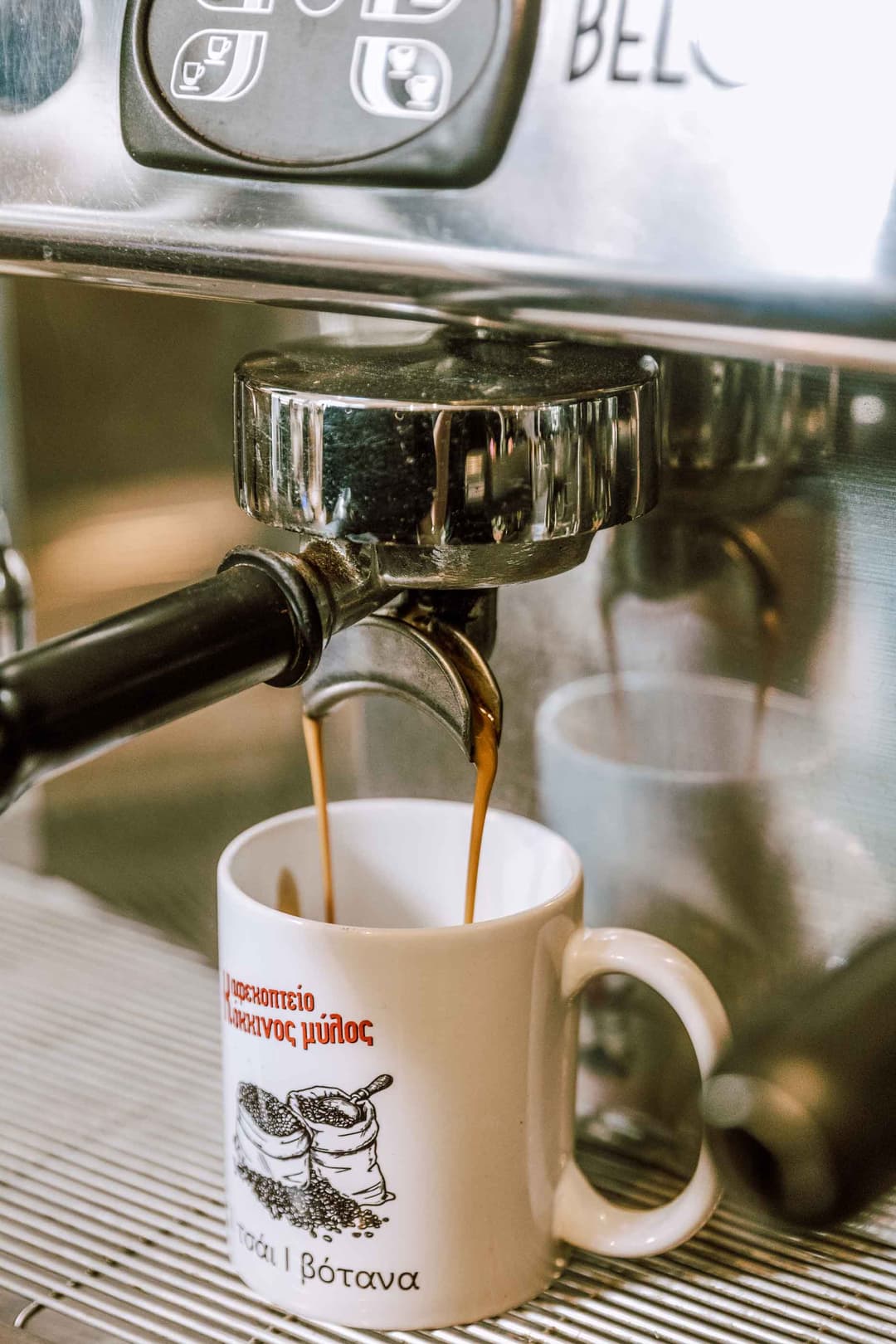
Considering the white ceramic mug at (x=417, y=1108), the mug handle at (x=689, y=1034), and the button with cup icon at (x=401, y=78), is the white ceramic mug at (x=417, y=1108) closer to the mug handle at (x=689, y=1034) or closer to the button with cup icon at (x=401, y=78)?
the mug handle at (x=689, y=1034)

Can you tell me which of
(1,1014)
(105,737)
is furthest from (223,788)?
(105,737)

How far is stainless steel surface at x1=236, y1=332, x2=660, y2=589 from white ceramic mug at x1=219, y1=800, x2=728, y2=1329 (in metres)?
0.10

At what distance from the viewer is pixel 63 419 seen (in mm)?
542

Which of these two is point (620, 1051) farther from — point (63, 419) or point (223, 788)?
point (63, 419)

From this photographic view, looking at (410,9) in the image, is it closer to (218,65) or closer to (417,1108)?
(218,65)

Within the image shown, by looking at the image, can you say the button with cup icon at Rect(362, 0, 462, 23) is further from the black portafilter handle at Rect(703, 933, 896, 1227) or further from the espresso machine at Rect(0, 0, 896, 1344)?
the black portafilter handle at Rect(703, 933, 896, 1227)

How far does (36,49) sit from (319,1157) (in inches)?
10.0

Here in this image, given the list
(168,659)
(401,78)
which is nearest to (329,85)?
(401,78)

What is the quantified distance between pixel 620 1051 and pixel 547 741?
98mm

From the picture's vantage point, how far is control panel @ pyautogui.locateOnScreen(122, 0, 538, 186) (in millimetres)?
267

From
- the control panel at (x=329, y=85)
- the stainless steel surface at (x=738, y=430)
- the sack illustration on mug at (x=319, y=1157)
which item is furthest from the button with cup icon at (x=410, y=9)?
the sack illustration on mug at (x=319, y=1157)

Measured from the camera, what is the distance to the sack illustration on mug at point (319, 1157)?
344mm

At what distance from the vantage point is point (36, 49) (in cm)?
32

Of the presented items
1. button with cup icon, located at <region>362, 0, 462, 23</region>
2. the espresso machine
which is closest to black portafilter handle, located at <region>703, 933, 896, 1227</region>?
the espresso machine
